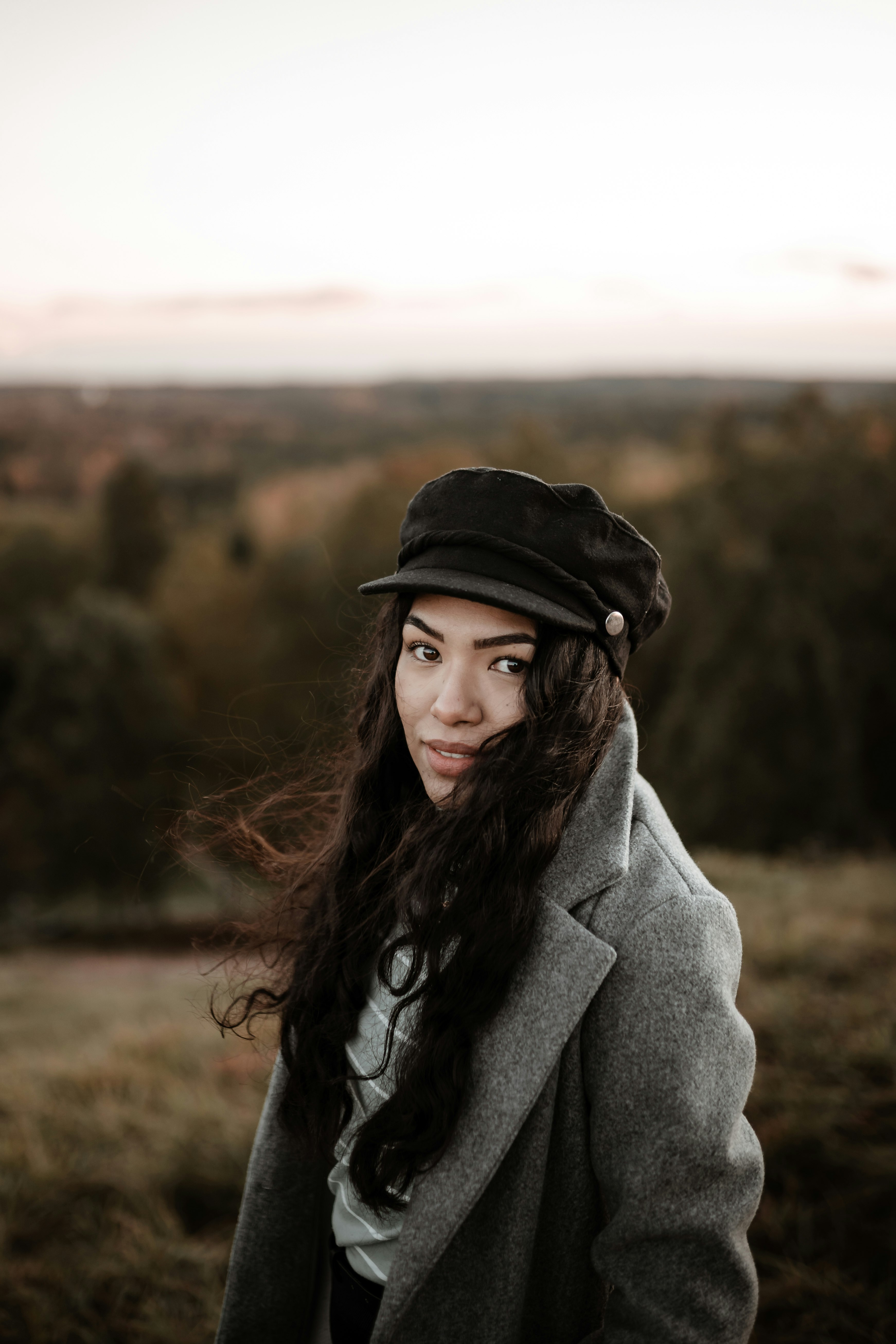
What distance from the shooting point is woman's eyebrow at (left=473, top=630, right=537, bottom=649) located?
1422 mm

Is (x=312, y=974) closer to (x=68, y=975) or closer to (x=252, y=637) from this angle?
(x=68, y=975)

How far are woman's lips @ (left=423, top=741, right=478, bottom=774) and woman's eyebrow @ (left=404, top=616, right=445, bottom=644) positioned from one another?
6.9 inches

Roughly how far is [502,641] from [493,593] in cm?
10

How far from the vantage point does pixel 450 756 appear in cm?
149

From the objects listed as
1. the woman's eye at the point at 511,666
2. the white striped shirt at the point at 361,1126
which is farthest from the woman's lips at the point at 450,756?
the white striped shirt at the point at 361,1126

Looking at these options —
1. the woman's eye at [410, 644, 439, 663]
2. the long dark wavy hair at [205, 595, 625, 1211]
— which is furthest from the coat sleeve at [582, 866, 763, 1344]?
the woman's eye at [410, 644, 439, 663]

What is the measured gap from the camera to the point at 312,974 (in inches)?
65.3

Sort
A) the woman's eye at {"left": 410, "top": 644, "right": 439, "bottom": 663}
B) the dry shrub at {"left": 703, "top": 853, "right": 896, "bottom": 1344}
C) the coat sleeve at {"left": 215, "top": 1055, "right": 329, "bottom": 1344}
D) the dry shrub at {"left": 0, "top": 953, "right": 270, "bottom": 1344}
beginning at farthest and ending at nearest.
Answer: the dry shrub at {"left": 0, "top": 953, "right": 270, "bottom": 1344} → the dry shrub at {"left": 703, "top": 853, "right": 896, "bottom": 1344} → the coat sleeve at {"left": 215, "top": 1055, "right": 329, "bottom": 1344} → the woman's eye at {"left": 410, "top": 644, "right": 439, "bottom": 663}

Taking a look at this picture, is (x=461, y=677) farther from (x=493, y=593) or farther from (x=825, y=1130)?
(x=825, y=1130)

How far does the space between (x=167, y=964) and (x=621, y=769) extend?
49.9ft

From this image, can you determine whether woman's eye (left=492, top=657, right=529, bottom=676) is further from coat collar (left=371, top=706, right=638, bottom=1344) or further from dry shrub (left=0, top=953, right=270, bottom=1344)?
dry shrub (left=0, top=953, right=270, bottom=1344)

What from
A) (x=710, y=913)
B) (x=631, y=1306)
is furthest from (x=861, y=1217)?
(x=710, y=913)

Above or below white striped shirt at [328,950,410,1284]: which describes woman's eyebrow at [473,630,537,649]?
above

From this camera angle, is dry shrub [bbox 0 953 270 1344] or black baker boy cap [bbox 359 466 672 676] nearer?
black baker boy cap [bbox 359 466 672 676]
